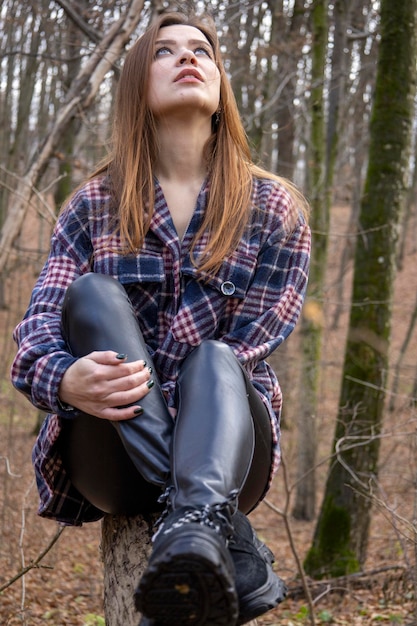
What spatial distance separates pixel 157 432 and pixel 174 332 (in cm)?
50

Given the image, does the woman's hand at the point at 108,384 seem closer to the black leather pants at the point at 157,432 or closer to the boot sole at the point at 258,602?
the black leather pants at the point at 157,432

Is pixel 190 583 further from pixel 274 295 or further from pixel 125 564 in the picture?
pixel 274 295

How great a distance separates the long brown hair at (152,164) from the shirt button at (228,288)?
0.06 metres

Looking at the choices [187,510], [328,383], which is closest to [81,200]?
[187,510]

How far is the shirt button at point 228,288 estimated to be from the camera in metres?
2.44

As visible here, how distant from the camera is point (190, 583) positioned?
1602mm

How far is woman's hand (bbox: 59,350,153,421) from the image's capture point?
1952 millimetres

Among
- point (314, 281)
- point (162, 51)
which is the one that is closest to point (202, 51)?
point (162, 51)

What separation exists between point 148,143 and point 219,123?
28 centimetres

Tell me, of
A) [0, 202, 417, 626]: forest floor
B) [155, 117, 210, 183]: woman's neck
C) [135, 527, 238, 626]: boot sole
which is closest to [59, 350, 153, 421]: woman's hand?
[135, 527, 238, 626]: boot sole

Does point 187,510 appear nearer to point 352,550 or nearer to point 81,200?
point 81,200

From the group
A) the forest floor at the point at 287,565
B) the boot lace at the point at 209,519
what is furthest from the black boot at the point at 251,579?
the forest floor at the point at 287,565

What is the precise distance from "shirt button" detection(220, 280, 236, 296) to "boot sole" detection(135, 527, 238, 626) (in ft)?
3.10

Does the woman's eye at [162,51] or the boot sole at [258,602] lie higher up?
the woman's eye at [162,51]
